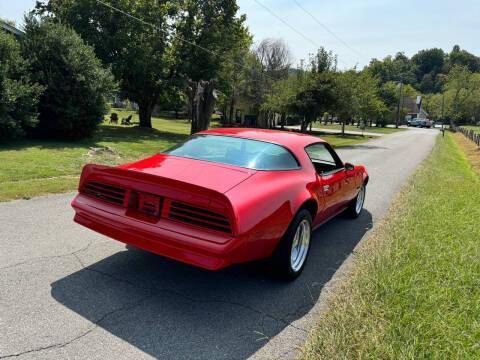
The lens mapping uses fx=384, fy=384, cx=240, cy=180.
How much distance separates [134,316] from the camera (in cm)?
300

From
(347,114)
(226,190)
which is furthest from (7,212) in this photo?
(347,114)

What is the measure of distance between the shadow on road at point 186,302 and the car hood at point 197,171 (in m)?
0.93

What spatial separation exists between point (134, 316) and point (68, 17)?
22.9 m

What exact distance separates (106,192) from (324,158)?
3239mm

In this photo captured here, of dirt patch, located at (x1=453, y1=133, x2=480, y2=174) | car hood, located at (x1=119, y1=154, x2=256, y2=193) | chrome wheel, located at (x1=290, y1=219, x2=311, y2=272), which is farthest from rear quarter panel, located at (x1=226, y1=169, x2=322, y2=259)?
dirt patch, located at (x1=453, y1=133, x2=480, y2=174)

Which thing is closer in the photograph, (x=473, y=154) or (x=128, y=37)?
(x=128, y=37)

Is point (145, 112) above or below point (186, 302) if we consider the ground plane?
above

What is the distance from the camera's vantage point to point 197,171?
366cm

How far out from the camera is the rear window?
4.02 m

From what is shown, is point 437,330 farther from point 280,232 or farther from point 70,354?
point 70,354

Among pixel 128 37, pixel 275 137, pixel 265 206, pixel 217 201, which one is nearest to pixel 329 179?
pixel 275 137

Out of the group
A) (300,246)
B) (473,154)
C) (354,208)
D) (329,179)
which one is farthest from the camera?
(473,154)

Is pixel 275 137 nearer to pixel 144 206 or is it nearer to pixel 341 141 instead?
pixel 144 206

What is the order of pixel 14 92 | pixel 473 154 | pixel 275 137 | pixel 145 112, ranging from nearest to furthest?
pixel 275 137 < pixel 14 92 < pixel 473 154 < pixel 145 112
